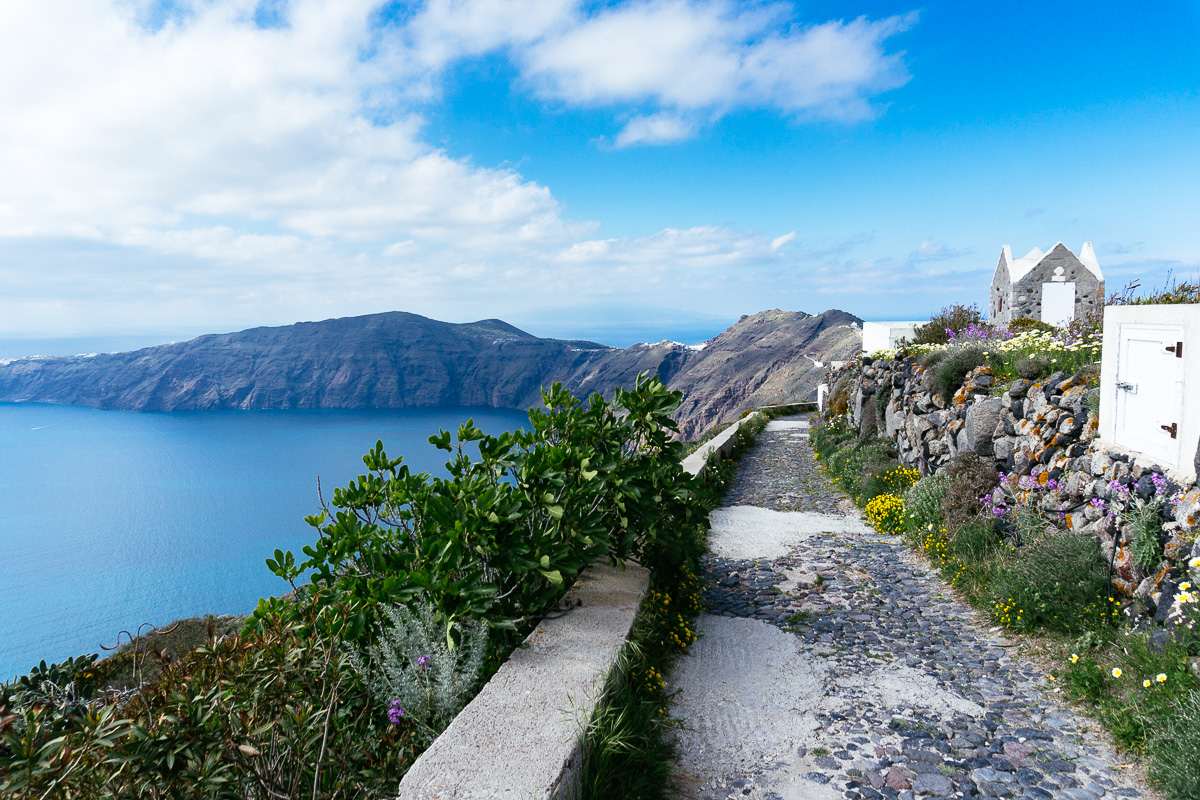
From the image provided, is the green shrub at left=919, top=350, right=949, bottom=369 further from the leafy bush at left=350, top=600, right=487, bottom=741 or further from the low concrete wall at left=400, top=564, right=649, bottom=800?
the leafy bush at left=350, top=600, right=487, bottom=741

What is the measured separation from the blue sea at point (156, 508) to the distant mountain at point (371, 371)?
146 cm

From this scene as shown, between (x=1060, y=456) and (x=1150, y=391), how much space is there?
3.72 feet

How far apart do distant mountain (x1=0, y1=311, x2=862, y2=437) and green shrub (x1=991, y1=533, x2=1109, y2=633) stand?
513 inches

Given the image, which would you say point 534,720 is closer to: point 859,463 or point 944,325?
point 859,463

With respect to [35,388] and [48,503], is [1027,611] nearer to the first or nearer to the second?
[48,503]

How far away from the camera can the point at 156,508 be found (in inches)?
687

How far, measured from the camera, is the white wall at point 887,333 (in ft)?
44.6

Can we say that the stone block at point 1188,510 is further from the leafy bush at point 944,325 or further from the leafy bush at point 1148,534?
the leafy bush at point 944,325

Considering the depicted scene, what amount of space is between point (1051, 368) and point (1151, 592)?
11.3 ft

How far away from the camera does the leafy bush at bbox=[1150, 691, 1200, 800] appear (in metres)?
2.22

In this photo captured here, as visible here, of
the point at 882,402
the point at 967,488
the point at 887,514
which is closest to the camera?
the point at 967,488

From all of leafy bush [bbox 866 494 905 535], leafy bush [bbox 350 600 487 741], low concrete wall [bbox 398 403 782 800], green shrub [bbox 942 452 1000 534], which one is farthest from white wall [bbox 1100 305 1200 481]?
leafy bush [bbox 350 600 487 741]

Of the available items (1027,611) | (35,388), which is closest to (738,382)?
(1027,611)

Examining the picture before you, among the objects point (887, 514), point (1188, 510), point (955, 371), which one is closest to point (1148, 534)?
point (1188, 510)
